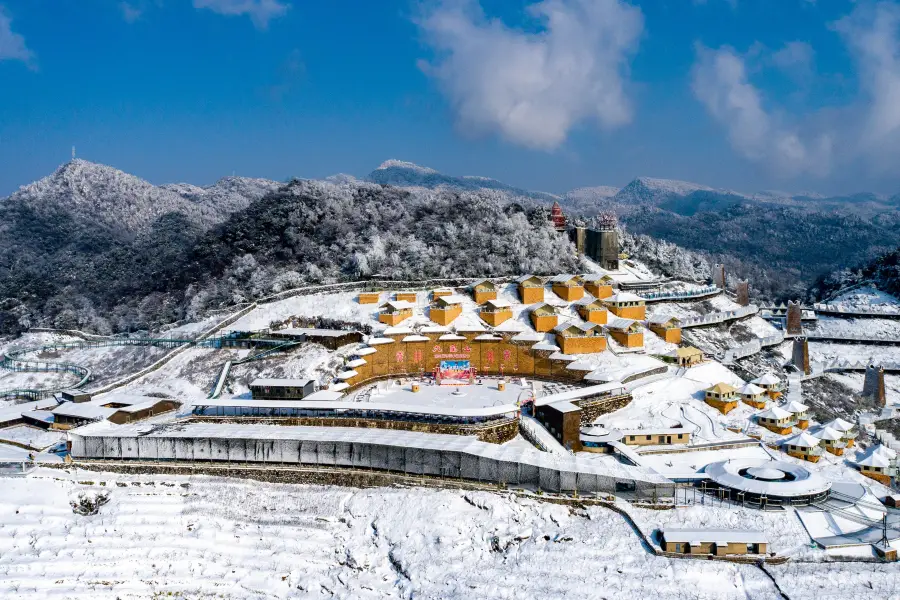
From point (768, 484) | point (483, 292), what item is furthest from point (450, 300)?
point (768, 484)

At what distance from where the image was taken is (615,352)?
36.8 metres

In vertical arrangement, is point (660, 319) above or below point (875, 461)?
above

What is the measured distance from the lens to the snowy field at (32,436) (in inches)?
1032

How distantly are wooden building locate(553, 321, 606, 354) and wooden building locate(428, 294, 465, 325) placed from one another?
6643 mm

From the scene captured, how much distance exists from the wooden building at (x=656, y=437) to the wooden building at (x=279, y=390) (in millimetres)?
14153

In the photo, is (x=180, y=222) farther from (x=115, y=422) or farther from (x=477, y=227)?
(x=115, y=422)

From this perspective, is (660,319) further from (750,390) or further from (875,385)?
(875,385)

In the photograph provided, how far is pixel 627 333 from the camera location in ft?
123

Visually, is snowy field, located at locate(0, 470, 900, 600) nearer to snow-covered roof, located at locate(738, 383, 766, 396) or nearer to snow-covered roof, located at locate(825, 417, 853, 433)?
snow-covered roof, located at locate(825, 417, 853, 433)

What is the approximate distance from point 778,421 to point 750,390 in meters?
2.86

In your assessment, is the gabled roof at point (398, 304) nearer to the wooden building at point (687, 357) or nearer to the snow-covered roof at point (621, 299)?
the snow-covered roof at point (621, 299)

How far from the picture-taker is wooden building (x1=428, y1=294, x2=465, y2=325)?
39.4 meters

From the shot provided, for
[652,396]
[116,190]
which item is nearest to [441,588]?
[652,396]

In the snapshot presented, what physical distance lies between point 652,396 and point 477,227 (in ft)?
89.1
